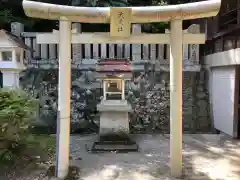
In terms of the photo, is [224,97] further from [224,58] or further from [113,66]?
[113,66]

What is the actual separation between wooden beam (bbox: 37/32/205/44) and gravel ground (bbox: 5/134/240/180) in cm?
198

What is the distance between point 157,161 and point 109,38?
89.0 inches

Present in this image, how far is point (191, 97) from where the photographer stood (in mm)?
7648

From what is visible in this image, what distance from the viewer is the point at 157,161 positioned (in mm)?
4949

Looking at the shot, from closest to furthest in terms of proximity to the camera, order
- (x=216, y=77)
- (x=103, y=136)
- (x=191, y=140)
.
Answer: (x=103, y=136) < (x=191, y=140) < (x=216, y=77)

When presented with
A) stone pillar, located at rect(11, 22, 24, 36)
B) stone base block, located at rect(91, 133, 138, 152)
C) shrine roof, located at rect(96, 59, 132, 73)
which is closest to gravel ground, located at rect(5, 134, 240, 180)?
stone base block, located at rect(91, 133, 138, 152)

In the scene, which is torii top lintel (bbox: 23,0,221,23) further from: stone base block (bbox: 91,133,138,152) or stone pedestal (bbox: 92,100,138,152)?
stone base block (bbox: 91,133,138,152)

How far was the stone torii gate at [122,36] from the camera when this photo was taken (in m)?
4.12

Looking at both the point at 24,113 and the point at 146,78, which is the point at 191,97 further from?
the point at 24,113

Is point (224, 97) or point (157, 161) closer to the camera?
point (157, 161)

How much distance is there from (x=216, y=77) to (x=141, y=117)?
7.08ft

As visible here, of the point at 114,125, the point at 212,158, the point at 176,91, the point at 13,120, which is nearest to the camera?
the point at 13,120

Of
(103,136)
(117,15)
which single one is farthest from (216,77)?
(117,15)

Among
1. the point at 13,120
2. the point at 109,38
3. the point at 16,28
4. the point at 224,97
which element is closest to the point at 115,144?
the point at 13,120
